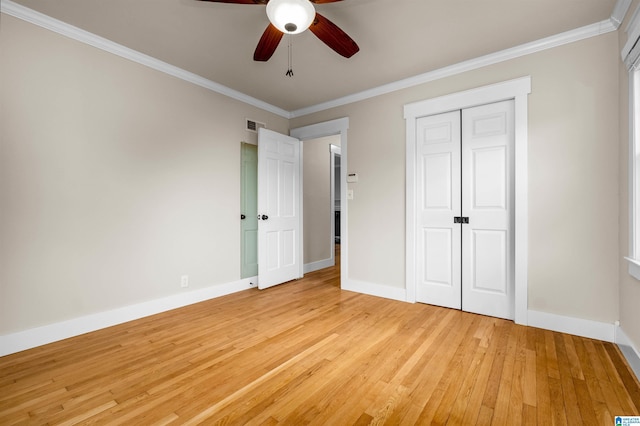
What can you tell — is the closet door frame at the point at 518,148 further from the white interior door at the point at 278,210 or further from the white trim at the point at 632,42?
the white interior door at the point at 278,210

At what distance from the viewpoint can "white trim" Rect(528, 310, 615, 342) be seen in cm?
238

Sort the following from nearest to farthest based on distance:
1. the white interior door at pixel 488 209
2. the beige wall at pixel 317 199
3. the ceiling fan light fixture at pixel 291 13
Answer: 1. the ceiling fan light fixture at pixel 291 13
2. the white interior door at pixel 488 209
3. the beige wall at pixel 317 199

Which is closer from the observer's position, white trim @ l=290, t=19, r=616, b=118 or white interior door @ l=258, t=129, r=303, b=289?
white trim @ l=290, t=19, r=616, b=118

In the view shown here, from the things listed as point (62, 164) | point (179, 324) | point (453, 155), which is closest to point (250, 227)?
point (179, 324)

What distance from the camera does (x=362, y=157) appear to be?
3.81 meters

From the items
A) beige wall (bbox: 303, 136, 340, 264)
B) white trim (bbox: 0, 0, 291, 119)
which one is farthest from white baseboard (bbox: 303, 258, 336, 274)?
white trim (bbox: 0, 0, 291, 119)

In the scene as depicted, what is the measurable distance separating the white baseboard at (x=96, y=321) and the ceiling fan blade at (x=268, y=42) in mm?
2599

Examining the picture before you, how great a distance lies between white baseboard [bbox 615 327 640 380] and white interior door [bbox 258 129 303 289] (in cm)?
345

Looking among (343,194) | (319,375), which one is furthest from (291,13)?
(343,194)

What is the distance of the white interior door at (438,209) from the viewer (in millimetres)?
3160

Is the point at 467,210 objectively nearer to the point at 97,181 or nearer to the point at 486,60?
the point at 486,60

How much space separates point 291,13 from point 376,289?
302cm

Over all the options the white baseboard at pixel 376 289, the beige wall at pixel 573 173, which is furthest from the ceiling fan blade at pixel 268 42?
the white baseboard at pixel 376 289

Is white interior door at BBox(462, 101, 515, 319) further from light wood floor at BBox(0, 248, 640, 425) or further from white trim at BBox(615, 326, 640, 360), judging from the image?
white trim at BBox(615, 326, 640, 360)
